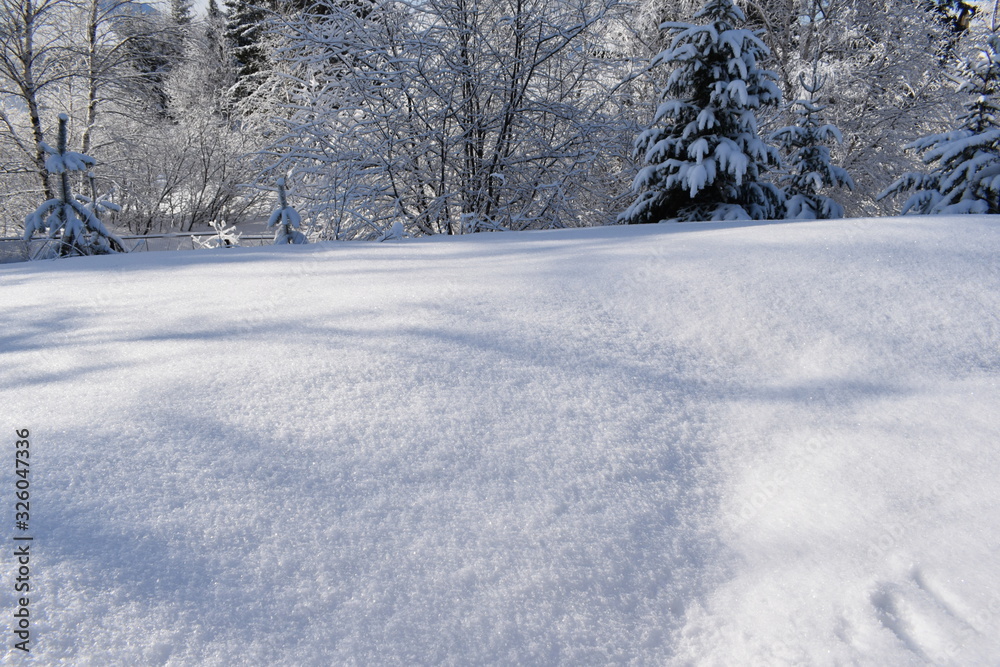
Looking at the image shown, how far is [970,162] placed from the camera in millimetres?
6477

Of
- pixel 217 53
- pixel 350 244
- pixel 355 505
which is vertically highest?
pixel 217 53

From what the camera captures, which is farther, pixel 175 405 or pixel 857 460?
pixel 175 405

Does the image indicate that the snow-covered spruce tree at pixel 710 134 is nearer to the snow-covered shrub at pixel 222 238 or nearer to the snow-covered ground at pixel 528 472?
the snow-covered ground at pixel 528 472

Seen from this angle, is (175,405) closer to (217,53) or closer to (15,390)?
(15,390)

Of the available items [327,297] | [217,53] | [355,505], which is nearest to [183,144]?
[217,53]

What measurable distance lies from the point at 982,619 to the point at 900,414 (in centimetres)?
66

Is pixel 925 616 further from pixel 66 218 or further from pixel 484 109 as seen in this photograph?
pixel 484 109

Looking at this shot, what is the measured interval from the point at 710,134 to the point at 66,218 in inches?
271

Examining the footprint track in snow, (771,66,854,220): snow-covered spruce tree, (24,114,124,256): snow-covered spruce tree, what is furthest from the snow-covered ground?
(771,66,854,220): snow-covered spruce tree

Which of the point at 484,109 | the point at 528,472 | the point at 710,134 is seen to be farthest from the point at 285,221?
the point at 528,472

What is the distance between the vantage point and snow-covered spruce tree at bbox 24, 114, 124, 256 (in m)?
5.66

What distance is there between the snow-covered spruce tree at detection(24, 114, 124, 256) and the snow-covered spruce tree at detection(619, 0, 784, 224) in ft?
18.8

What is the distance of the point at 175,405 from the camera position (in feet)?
5.61

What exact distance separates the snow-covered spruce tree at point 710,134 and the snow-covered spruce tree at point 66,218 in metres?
5.74
